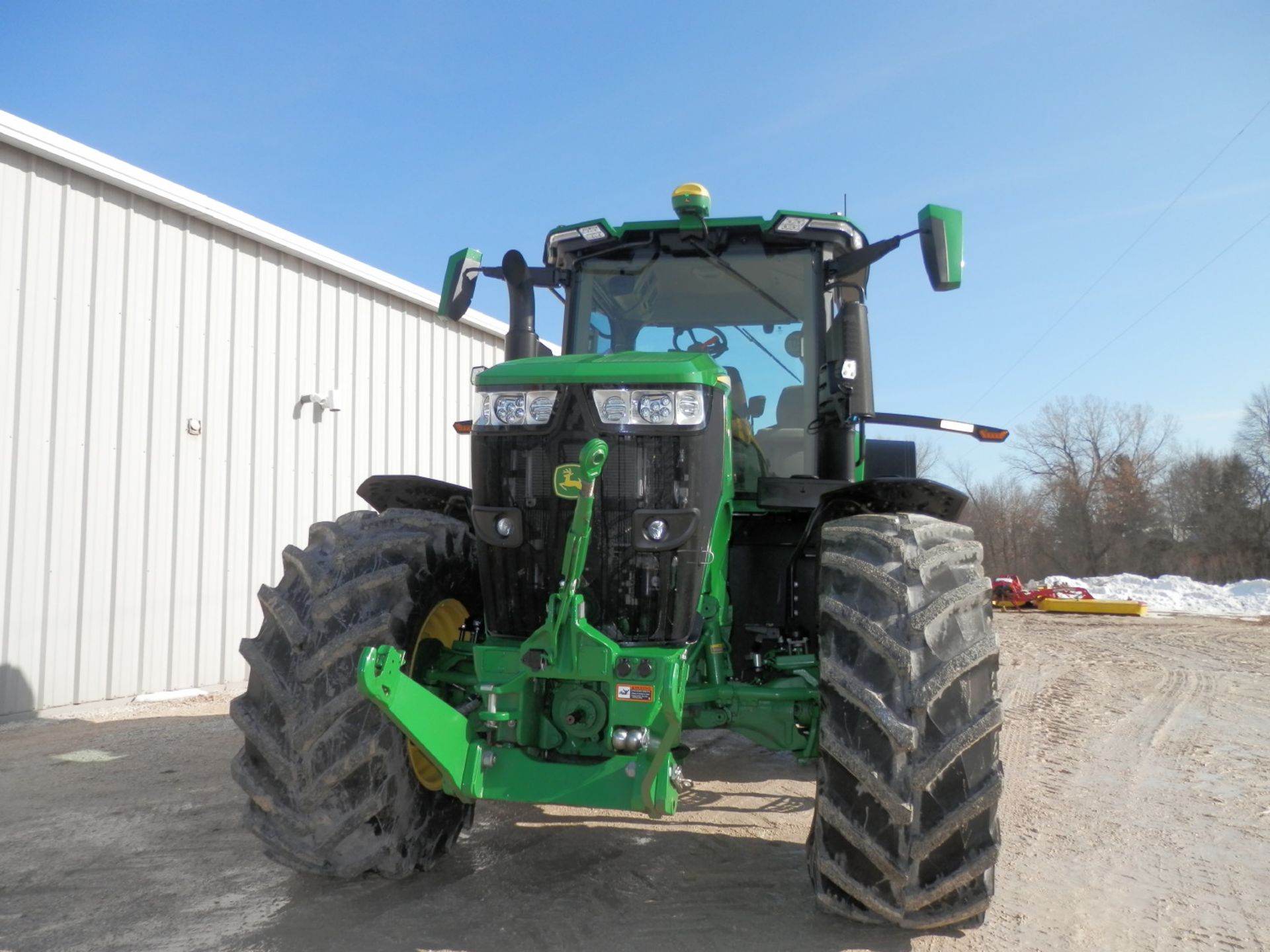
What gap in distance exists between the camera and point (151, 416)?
25.9ft

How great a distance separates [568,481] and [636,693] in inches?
28.3

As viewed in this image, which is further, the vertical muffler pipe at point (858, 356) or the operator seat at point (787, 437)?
the operator seat at point (787, 437)

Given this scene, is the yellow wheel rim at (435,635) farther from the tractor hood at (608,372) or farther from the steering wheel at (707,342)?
the steering wheel at (707,342)

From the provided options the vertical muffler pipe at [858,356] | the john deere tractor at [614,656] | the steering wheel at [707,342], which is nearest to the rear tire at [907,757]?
the john deere tractor at [614,656]

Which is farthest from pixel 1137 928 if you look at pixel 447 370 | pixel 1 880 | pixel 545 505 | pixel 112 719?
pixel 447 370

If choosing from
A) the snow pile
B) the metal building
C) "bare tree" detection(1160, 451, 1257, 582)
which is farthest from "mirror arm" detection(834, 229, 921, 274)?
"bare tree" detection(1160, 451, 1257, 582)

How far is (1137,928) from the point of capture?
3.21m

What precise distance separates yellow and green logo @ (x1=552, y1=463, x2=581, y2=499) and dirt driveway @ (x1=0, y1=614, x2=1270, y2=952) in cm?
144

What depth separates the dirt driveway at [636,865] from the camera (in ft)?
10.2

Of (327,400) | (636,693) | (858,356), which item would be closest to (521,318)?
(858,356)

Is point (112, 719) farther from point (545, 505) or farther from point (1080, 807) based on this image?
point (1080, 807)

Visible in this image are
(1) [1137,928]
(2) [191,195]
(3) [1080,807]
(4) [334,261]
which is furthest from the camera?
(4) [334,261]

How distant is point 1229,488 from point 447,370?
35.2 m

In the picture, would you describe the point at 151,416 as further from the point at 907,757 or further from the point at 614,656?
the point at 907,757
